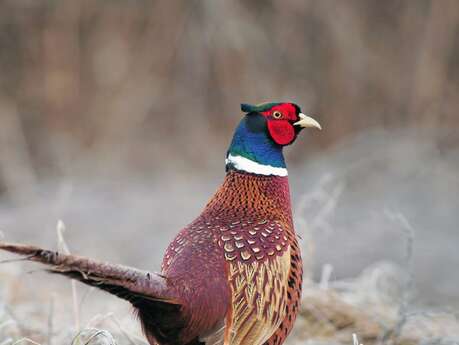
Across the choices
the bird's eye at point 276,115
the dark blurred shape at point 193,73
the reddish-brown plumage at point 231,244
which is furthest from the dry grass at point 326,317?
the dark blurred shape at point 193,73

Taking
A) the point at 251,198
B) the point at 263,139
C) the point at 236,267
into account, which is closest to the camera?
the point at 236,267

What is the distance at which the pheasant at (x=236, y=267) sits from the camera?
314 centimetres

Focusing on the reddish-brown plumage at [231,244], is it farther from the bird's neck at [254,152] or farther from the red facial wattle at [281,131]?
the red facial wattle at [281,131]

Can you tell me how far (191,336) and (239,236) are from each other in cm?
45

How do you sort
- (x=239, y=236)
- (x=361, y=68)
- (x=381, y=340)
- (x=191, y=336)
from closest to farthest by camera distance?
(x=191, y=336) < (x=239, y=236) < (x=381, y=340) < (x=361, y=68)

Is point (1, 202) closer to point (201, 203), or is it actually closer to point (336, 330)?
point (201, 203)

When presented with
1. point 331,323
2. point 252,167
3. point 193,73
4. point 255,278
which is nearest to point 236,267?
point 255,278

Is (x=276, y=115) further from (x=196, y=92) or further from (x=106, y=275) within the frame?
(x=196, y=92)

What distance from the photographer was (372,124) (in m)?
10.6

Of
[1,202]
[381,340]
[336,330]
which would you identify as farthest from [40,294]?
[1,202]

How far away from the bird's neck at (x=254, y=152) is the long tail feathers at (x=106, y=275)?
32.5 inches

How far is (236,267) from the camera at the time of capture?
11.5 ft

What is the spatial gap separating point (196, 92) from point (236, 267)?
747 centimetres

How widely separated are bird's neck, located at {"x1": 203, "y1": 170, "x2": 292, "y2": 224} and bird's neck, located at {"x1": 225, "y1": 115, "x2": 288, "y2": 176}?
0.03 m
